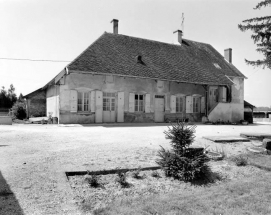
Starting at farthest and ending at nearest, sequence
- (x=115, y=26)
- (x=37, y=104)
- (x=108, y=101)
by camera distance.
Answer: (x=37, y=104)
(x=115, y=26)
(x=108, y=101)

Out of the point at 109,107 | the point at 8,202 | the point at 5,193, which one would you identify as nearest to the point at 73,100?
the point at 109,107

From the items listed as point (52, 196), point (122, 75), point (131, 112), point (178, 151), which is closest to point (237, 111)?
point (131, 112)

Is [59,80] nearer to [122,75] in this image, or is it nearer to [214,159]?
[122,75]

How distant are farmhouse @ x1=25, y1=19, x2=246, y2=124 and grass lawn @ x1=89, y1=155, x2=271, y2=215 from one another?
35.2 feet

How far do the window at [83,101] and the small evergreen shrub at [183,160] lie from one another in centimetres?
1025

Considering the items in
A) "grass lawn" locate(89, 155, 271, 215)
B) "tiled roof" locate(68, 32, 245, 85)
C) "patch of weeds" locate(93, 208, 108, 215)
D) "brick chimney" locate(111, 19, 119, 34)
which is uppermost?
"brick chimney" locate(111, 19, 119, 34)

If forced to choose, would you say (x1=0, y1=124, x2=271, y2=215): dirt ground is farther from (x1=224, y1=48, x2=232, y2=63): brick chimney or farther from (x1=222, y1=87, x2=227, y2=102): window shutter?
(x1=224, y1=48, x2=232, y2=63): brick chimney

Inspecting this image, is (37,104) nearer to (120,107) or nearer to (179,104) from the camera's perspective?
(120,107)

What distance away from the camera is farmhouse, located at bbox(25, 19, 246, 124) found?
1457cm

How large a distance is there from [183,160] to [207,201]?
1271mm

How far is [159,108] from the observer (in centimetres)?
1734

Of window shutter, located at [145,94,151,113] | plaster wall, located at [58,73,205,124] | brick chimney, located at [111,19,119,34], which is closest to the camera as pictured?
plaster wall, located at [58,73,205,124]

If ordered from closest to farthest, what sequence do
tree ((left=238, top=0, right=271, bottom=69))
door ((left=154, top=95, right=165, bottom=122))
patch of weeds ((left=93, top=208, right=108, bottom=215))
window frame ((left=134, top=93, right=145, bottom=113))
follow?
patch of weeds ((left=93, top=208, right=108, bottom=215)) → tree ((left=238, top=0, right=271, bottom=69)) → window frame ((left=134, top=93, right=145, bottom=113)) → door ((left=154, top=95, right=165, bottom=122))

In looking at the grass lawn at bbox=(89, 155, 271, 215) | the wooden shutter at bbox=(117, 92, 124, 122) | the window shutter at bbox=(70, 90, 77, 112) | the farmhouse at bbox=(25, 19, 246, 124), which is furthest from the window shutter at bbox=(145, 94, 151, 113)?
the grass lawn at bbox=(89, 155, 271, 215)
